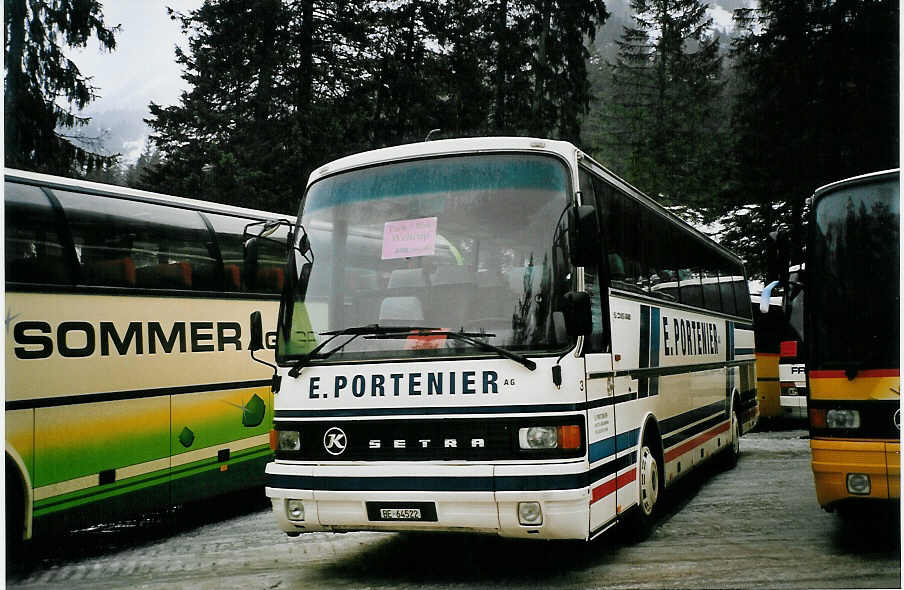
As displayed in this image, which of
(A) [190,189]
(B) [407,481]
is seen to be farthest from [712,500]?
(A) [190,189]

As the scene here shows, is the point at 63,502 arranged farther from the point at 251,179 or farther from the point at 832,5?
the point at 251,179

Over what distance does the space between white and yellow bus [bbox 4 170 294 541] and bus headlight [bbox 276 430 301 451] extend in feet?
6.73

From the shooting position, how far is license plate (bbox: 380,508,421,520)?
19.7 ft

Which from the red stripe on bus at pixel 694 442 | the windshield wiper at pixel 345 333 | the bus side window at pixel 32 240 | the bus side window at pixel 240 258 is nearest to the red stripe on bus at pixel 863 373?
the red stripe on bus at pixel 694 442

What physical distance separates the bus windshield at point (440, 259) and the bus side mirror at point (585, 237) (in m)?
0.12

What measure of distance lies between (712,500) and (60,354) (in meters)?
6.45

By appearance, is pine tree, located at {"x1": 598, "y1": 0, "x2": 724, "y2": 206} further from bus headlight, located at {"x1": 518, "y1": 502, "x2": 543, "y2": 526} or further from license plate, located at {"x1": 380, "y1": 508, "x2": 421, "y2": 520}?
license plate, located at {"x1": 380, "y1": 508, "x2": 421, "y2": 520}

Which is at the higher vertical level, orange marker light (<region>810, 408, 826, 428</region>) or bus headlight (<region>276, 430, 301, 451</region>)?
orange marker light (<region>810, 408, 826, 428</region>)

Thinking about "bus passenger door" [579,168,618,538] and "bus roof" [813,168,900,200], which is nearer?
"bus passenger door" [579,168,618,538]

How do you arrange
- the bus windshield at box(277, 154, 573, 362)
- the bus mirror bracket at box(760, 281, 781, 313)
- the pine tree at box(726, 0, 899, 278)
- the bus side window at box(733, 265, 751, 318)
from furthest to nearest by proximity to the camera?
the bus side window at box(733, 265, 751, 318) < the pine tree at box(726, 0, 899, 278) < the bus mirror bracket at box(760, 281, 781, 313) < the bus windshield at box(277, 154, 573, 362)

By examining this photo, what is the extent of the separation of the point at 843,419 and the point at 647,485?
1759mm

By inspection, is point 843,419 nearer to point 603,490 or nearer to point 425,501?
point 603,490

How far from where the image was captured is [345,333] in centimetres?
637

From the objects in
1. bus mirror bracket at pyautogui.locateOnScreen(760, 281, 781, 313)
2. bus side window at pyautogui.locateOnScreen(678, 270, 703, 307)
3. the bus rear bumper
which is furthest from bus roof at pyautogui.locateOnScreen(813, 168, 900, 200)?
bus side window at pyautogui.locateOnScreen(678, 270, 703, 307)
